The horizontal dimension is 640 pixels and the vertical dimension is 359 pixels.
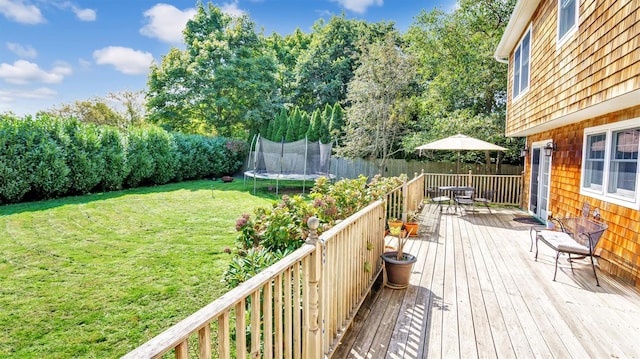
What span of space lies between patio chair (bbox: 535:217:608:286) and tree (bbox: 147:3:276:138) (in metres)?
19.6

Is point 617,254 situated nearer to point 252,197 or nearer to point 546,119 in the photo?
point 546,119

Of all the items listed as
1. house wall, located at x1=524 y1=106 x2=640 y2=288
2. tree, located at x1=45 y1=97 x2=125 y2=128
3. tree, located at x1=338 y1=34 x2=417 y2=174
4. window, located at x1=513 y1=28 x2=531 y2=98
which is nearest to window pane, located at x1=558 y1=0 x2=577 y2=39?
house wall, located at x1=524 y1=106 x2=640 y2=288

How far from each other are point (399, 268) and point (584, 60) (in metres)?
3.51

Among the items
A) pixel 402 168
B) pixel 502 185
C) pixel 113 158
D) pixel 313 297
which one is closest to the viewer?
pixel 313 297

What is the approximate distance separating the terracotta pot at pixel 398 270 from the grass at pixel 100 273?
1967 mm

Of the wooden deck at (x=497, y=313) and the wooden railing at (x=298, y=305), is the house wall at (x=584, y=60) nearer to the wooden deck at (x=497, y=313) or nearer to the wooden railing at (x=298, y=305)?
the wooden deck at (x=497, y=313)

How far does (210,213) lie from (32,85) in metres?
27.8

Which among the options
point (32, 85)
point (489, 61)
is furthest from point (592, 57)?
point (32, 85)

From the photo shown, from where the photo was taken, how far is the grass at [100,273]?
2.91 m

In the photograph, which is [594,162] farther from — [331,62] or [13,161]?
[331,62]

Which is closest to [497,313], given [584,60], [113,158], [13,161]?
[584,60]

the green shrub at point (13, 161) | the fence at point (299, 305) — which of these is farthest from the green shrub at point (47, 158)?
the fence at point (299, 305)

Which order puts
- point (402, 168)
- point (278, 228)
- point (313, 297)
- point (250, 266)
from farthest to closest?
point (402, 168) → point (278, 228) → point (250, 266) → point (313, 297)

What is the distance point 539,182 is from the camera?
7574 mm
